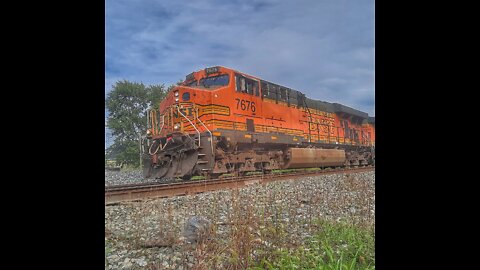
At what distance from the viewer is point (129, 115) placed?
12.1m

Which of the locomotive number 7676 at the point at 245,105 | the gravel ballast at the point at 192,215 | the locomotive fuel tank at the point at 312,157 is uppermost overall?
the locomotive number 7676 at the point at 245,105

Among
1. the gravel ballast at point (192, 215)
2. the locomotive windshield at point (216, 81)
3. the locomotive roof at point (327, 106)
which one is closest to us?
the gravel ballast at point (192, 215)

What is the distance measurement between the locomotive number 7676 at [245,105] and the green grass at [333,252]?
6.85 meters

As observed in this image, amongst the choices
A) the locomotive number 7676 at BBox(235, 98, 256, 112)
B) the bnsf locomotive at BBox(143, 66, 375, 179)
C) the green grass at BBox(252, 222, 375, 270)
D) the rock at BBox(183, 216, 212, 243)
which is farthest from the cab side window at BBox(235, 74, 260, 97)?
the rock at BBox(183, 216, 212, 243)

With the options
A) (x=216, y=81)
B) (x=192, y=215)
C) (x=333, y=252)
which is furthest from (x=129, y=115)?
(x=333, y=252)

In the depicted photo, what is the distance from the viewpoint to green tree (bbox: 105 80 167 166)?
11195 mm

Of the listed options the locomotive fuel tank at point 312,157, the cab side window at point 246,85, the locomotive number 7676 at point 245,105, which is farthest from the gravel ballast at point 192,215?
the locomotive fuel tank at point 312,157

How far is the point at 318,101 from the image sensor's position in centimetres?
1579

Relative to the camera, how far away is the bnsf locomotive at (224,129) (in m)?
9.32

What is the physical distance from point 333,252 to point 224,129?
6.89 metres

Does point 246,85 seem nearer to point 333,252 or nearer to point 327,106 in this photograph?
point 327,106

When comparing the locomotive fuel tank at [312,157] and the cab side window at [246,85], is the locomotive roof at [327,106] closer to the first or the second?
the locomotive fuel tank at [312,157]

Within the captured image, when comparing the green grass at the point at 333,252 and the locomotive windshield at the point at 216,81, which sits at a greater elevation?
the locomotive windshield at the point at 216,81

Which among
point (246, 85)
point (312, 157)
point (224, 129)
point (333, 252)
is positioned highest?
point (246, 85)
